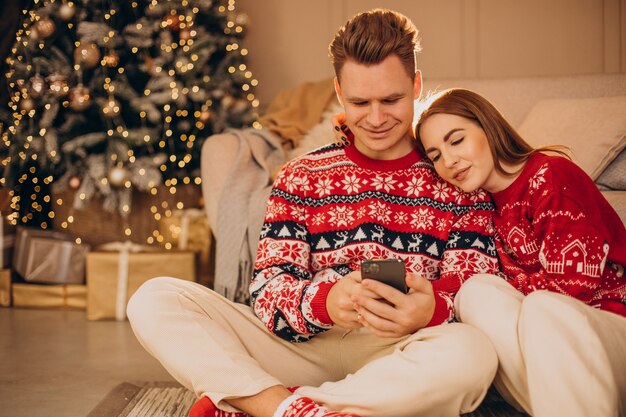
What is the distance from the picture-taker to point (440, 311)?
1.46 meters

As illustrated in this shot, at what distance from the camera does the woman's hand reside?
1712mm

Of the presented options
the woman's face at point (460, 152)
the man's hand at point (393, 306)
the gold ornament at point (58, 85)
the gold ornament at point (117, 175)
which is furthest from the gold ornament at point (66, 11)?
the man's hand at point (393, 306)

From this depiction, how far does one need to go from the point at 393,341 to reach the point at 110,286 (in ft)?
5.17

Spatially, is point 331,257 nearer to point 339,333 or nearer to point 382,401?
point 339,333

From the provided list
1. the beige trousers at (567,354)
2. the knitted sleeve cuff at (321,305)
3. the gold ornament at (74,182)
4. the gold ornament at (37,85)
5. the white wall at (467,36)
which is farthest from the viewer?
the white wall at (467,36)

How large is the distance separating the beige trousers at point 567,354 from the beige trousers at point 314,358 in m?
0.11

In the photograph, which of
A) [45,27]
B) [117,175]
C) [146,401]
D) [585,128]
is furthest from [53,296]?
[585,128]

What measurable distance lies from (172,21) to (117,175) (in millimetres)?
750

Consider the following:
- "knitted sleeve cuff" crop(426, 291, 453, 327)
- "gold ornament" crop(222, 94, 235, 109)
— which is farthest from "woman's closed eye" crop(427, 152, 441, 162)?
"gold ornament" crop(222, 94, 235, 109)

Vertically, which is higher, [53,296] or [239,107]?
[239,107]

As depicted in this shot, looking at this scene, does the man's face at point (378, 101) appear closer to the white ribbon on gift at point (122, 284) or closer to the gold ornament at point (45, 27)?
the white ribbon on gift at point (122, 284)

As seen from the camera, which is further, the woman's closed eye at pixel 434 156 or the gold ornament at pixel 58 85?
the gold ornament at pixel 58 85

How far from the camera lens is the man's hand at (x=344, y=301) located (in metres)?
1.36

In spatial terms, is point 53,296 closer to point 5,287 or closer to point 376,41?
point 5,287
